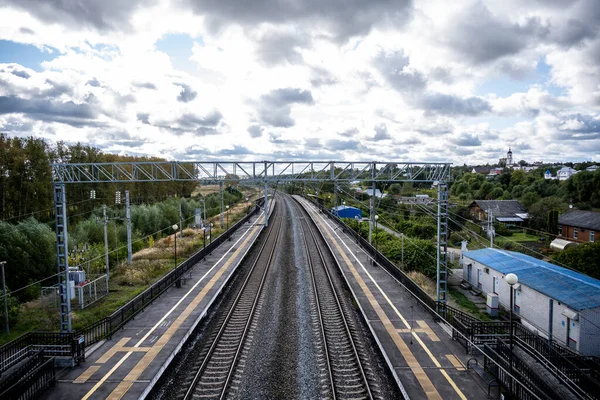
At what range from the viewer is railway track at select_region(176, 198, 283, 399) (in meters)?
12.2

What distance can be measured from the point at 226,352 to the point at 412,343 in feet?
23.4

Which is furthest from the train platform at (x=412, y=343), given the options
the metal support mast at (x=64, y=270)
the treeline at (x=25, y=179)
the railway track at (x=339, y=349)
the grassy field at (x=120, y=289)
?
the treeline at (x=25, y=179)

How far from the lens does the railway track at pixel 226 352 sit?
12.2 metres

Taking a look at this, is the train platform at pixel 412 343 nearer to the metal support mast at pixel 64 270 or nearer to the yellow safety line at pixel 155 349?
the yellow safety line at pixel 155 349

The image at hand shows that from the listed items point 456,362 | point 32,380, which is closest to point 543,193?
point 456,362

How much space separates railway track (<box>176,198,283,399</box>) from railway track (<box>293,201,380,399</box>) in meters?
3.15

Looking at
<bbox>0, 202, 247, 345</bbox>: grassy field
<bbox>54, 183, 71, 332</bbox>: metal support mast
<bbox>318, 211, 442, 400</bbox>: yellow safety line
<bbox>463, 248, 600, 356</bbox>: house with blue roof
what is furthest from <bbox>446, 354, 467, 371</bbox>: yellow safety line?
<bbox>0, 202, 247, 345</bbox>: grassy field

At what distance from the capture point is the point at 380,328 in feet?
55.1

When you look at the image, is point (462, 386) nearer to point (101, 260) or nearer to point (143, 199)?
point (101, 260)

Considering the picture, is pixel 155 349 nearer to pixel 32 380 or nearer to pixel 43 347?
pixel 43 347

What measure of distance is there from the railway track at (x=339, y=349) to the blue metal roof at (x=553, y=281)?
9.66 m

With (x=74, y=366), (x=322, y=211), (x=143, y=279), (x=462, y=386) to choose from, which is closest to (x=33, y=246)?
(x=143, y=279)

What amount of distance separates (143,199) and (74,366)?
190 ft

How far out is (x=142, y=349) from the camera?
14.7 m
